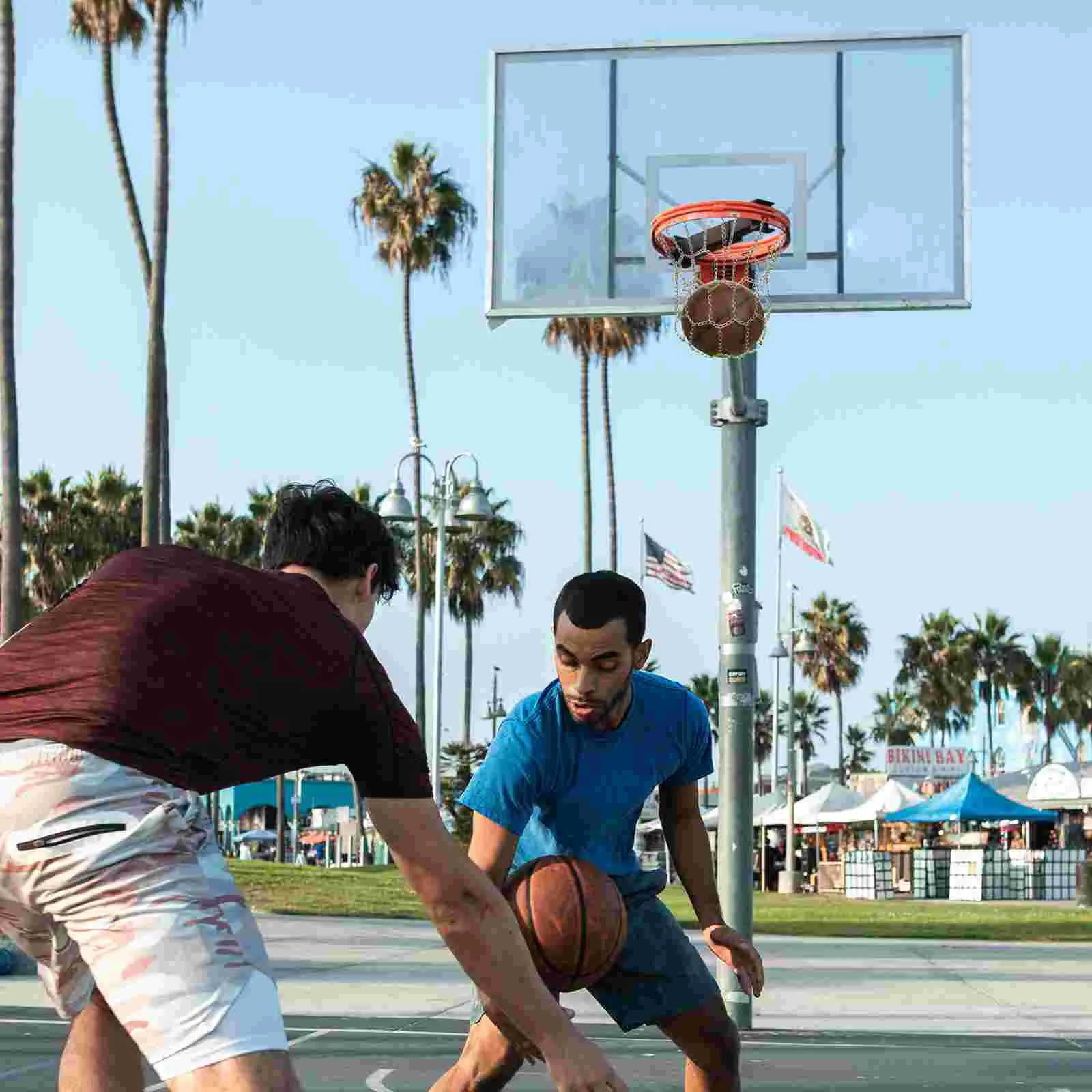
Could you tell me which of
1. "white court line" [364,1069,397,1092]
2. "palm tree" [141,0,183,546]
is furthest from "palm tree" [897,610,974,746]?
"white court line" [364,1069,397,1092]

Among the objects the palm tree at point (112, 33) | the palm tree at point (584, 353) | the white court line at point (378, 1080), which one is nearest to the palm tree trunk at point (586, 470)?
the palm tree at point (584, 353)

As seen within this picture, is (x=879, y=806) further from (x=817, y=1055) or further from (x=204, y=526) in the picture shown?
(x=817, y=1055)

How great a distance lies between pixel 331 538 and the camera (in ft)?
11.6

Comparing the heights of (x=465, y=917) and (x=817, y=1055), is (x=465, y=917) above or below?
above

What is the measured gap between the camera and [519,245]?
474 inches

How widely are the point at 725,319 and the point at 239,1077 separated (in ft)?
25.7

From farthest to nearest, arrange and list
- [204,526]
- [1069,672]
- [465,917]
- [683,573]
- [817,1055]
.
→ [1069,672], [204,526], [683,573], [817,1055], [465,917]

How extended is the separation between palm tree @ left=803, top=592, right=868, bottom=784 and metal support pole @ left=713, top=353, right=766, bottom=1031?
214 ft

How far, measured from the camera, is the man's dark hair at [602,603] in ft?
15.6

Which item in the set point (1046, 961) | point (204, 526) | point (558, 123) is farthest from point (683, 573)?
point (558, 123)

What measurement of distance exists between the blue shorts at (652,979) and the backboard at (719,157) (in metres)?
6.97

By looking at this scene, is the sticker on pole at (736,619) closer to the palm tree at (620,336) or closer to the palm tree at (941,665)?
the palm tree at (620,336)

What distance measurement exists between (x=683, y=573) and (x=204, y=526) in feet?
58.5

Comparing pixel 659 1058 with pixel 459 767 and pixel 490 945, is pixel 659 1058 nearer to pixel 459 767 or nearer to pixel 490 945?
pixel 490 945
